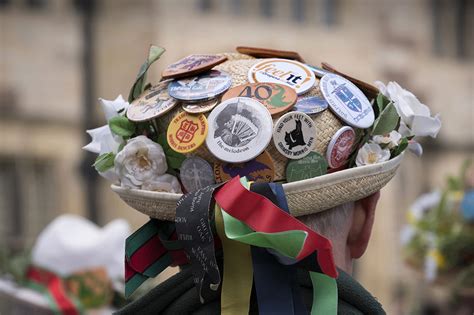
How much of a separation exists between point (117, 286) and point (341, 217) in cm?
225

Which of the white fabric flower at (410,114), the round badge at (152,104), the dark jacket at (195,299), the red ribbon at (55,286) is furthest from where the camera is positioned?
the red ribbon at (55,286)

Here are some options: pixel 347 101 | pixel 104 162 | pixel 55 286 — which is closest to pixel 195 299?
pixel 104 162

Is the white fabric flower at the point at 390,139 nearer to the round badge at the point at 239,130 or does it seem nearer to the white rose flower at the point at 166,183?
the round badge at the point at 239,130

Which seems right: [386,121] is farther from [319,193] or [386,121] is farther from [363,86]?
[319,193]

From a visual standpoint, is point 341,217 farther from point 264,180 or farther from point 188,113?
point 188,113

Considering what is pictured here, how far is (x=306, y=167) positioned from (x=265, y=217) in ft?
0.59

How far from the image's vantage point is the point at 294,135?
1878mm

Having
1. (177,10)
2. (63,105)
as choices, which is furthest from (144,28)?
(63,105)


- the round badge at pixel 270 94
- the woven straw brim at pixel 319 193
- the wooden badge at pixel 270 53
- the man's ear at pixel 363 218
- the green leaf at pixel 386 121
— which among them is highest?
the wooden badge at pixel 270 53

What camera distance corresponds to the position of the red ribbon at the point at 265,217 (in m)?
1.72

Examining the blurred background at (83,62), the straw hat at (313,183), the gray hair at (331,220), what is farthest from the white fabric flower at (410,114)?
the blurred background at (83,62)

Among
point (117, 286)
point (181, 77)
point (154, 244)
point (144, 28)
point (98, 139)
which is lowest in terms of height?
point (144, 28)

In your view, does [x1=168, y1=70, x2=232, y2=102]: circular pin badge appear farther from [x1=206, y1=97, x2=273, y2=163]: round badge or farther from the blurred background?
the blurred background

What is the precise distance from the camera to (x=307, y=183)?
6.15 ft
